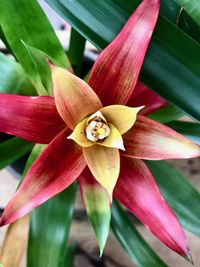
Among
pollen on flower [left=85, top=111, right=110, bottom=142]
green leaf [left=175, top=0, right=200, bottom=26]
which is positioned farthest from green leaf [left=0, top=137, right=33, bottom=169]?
green leaf [left=175, top=0, right=200, bottom=26]

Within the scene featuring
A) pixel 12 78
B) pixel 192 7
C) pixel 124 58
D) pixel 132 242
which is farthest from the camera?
pixel 132 242

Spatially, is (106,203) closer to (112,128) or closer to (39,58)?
(112,128)

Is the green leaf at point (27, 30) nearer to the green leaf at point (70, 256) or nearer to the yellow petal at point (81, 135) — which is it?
the yellow petal at point (81, 135)

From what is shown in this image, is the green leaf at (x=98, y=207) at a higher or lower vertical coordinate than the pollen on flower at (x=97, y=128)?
lower

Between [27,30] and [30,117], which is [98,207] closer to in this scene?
[30,117]

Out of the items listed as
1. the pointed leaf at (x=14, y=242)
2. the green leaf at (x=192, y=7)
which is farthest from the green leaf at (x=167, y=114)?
the pointed leaf at (x=14, y=242)

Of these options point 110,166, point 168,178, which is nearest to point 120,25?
point 110,166

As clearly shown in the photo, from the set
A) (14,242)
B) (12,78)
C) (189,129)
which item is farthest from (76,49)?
(14,242)
